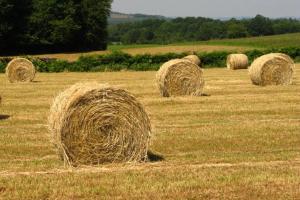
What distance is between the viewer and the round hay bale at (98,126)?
36.9ft

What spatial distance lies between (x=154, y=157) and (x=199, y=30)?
117873 mm

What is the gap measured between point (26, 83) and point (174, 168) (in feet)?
71.4

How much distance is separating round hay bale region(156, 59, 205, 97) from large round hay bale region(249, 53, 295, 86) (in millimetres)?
3718

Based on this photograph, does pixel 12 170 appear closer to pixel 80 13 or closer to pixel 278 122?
pixel 278 122

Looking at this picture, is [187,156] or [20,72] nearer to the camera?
[187,156]

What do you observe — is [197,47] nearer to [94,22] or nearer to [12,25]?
[94,22]

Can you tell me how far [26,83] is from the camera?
31.5 m

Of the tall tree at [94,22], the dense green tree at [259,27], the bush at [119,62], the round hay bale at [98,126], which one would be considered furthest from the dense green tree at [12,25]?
the round hay bale at [98,126]

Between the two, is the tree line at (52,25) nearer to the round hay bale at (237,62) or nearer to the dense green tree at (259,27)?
the round hay bale at (237,62)

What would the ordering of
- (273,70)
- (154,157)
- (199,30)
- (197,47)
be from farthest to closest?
(199,30) → (197,47) → (273,70) → (154,157)

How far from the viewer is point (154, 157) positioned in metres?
12.1

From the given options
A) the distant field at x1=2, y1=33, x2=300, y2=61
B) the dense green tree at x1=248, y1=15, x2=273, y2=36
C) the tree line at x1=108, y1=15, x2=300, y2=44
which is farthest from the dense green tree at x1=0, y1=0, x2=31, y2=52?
the dense green tree at x1=248, y1=15, x2=273, y2=36

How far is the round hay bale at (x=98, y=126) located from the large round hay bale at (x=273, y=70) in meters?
15.2

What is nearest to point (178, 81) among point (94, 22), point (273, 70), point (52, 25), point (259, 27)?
point (273, 70)
